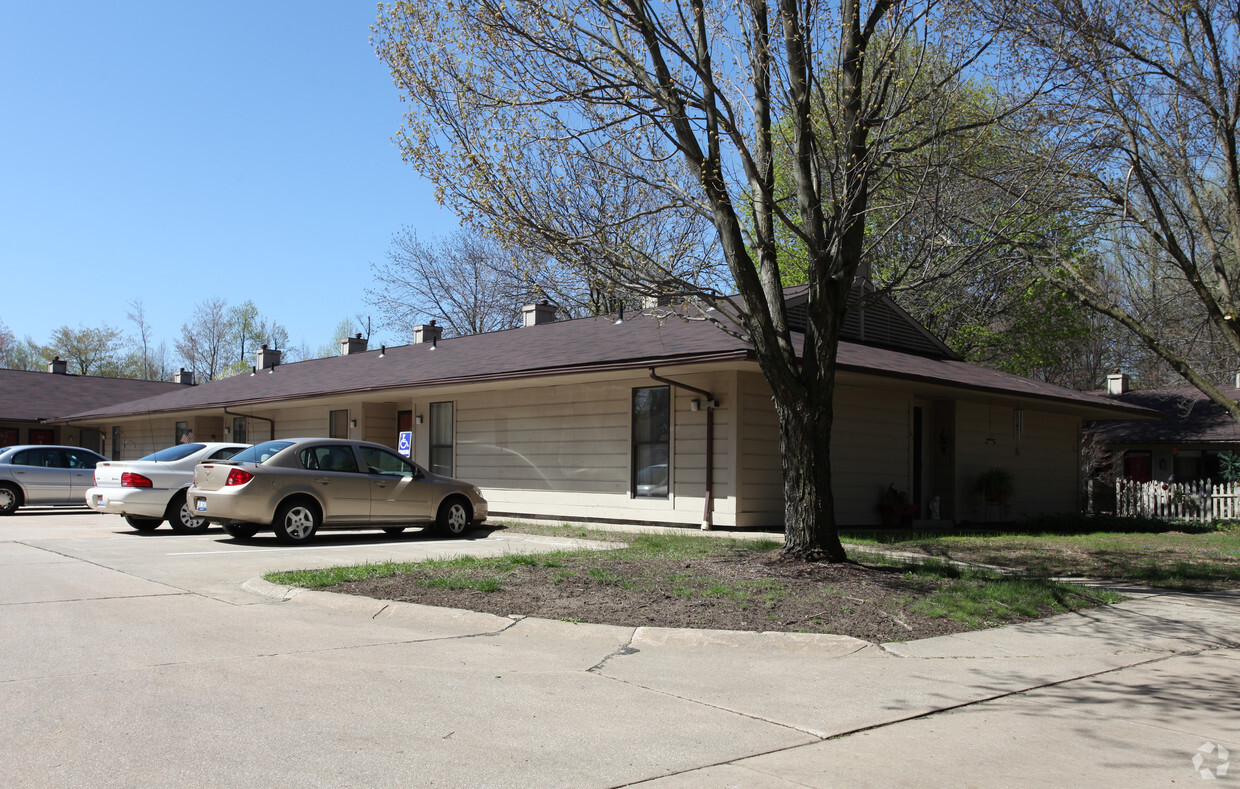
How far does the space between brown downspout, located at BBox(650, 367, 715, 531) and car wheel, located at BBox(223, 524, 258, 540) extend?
6554 mm

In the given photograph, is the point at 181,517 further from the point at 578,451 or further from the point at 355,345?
the point at 355,345

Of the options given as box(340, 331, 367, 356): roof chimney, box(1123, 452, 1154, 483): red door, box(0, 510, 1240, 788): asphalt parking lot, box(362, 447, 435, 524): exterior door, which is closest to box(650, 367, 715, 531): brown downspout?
box(362, 447, 435, 524): exterior door

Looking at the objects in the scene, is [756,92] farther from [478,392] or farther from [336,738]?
[478,392]

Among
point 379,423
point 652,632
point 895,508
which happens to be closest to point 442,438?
point 379,423

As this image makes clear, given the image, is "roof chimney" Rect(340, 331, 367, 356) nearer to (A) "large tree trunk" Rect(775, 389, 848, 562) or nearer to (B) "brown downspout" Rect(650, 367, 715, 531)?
(B) "brown downspout" Rect(650, 367, 715, 531)

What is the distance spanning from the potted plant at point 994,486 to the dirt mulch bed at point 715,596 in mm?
11462

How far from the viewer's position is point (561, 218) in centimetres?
1013

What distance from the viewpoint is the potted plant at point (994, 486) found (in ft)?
66.7

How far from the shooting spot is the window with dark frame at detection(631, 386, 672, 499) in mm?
16750

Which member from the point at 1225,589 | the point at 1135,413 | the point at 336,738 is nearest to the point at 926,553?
the point at 1225,589

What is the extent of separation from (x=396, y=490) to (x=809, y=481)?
7214 millimetres

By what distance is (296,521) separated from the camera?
13.4 meters

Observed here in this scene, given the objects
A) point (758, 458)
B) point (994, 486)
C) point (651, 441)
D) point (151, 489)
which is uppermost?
point (651, 441)

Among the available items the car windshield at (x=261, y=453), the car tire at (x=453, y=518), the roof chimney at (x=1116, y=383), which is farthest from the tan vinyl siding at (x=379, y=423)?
the roof chimney at (x=1116, y=383)
